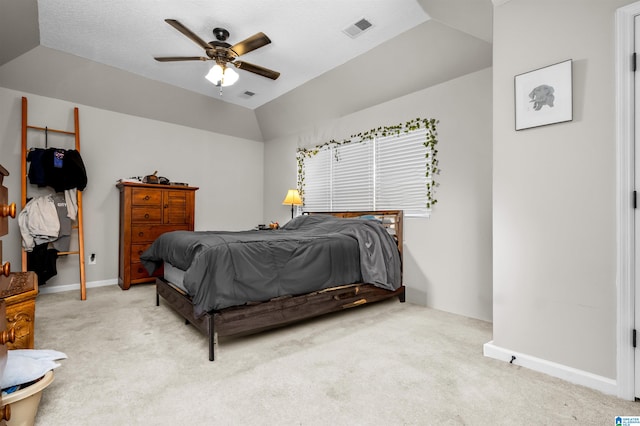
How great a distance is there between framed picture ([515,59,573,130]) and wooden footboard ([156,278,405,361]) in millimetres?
2017

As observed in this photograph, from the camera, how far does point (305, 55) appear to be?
12.4 feet

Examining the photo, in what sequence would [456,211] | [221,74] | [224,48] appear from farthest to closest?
1. [456,211]
2. [221,74]
3. [224,48]

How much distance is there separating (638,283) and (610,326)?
289 millimetres

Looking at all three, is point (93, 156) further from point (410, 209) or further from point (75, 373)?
point (410, 209)

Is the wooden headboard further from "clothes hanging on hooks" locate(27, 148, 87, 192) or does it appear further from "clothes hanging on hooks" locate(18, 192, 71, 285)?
"clothes hanging on hooks" locate(18, 192, 71, 285)

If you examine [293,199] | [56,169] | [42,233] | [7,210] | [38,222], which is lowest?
[42,233]

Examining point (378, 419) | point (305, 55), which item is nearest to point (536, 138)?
point (378, 419)

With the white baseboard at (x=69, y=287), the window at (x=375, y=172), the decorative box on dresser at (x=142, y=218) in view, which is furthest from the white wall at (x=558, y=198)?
the white baseboard at (x=69, y=287)

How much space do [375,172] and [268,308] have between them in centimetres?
251

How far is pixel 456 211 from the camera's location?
11.2 ft

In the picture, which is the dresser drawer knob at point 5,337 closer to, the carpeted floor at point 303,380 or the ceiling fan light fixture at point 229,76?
the carpeted floor at point 303,380

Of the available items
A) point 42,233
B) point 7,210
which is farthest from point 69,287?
point 7,210

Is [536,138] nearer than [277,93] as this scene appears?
Yes

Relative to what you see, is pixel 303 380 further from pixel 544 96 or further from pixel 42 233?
pixel 42 233
